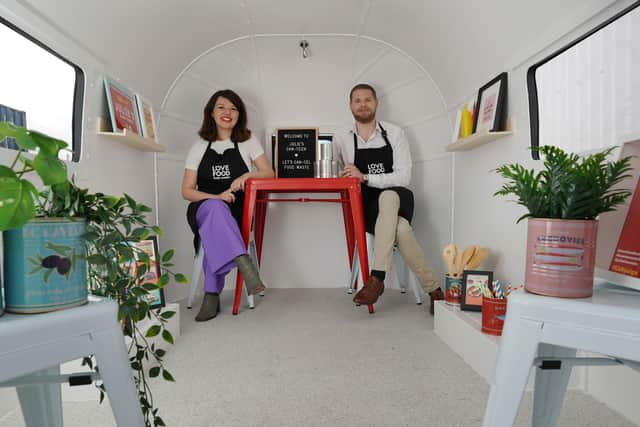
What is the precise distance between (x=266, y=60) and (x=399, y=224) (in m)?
1.51

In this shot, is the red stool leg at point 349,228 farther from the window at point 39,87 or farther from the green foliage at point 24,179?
the green foliage at point 24,179

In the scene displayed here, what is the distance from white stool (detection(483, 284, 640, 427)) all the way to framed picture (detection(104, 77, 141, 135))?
175 cm

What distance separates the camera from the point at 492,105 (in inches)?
68.2

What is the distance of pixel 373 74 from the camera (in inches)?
103

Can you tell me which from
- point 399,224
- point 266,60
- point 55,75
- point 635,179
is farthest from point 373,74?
point 635,179

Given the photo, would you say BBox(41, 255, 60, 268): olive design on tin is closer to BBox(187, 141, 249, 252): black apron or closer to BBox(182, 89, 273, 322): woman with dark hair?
BBox(182, 89, 273, 322): woman with dark hair

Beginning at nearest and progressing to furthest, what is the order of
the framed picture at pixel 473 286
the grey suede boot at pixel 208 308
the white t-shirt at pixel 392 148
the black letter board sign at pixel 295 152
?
A: 1. the framed picture at pixel 473 286
2. the grey suede boot at pixel 208 308
3. the white t-shirt at pixel 392 148
4. the black letter board sign at pixel 295 152

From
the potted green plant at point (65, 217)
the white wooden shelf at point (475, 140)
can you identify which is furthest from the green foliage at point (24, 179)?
the white wooden shelf at point (475, 140)

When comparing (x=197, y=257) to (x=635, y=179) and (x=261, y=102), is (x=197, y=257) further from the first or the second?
(x=635, y=179)

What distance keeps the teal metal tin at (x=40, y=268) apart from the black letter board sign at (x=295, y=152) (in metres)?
2.10

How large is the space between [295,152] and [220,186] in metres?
0.60

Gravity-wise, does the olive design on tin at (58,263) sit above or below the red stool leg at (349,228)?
above

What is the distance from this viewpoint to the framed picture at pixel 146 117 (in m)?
1.99

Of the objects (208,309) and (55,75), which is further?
(208,309)
